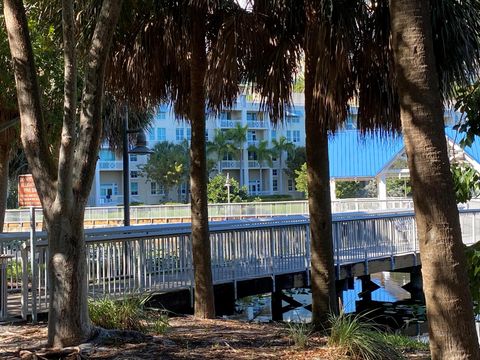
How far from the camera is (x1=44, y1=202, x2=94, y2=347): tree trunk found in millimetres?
6891

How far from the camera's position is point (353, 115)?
9.69m

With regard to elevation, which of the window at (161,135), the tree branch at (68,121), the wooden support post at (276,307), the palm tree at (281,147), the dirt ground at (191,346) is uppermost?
the window at (161,135)

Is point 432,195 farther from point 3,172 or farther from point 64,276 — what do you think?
point 3,172

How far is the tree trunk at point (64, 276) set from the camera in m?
6.89

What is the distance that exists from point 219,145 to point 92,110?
76.2 meters

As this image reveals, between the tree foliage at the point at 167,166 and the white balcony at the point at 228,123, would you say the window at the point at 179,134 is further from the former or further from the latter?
the tree foliage at the point at 167,166

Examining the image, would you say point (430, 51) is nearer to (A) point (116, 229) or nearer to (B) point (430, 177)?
(B) point (430, 177)

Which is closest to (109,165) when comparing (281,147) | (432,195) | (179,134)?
(179,134)

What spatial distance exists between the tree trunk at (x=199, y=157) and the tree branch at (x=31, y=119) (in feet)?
9.36

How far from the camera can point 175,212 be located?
39.5 meters

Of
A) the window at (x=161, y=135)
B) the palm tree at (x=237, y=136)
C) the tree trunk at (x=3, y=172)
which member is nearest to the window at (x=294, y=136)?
the palm tree at (x=237, y=136)

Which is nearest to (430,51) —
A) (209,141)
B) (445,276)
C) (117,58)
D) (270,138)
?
(445,276)

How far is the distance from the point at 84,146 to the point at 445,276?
13.6ft

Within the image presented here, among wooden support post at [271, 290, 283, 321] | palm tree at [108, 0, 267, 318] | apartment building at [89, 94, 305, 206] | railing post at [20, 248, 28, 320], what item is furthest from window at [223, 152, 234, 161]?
railing post at [20, 248, 28, 320]
